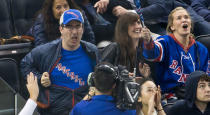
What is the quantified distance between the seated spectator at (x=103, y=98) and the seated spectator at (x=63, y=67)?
0.93 m

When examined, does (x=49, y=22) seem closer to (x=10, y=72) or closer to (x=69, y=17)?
(x=69, y=17)

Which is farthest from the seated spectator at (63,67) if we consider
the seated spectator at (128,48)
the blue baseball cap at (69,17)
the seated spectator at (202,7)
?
the seated spectator at (202,7)

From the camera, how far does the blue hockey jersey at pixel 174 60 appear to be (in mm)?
5297

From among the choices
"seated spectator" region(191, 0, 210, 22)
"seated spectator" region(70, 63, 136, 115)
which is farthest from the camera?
"seated spectator" region(191, 0, 210, 22)

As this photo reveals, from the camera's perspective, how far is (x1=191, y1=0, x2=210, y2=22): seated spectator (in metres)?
6.75

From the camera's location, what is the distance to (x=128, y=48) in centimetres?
514

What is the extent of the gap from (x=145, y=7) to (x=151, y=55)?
1254 mm

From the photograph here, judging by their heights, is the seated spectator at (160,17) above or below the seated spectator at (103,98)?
above

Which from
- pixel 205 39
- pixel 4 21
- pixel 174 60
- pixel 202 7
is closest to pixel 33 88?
pixel 174 60

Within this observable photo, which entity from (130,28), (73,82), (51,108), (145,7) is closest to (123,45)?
(130,28)

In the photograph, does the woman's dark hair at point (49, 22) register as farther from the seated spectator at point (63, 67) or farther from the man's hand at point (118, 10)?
the man's hand at point (118, 10)

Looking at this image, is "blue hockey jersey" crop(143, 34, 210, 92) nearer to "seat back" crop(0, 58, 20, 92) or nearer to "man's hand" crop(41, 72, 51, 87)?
"man's hand" crop(41, 72, 51, 87)

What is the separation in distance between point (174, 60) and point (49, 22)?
4.59 feet

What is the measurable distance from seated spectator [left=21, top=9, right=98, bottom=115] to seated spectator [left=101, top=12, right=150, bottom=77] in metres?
0.17
